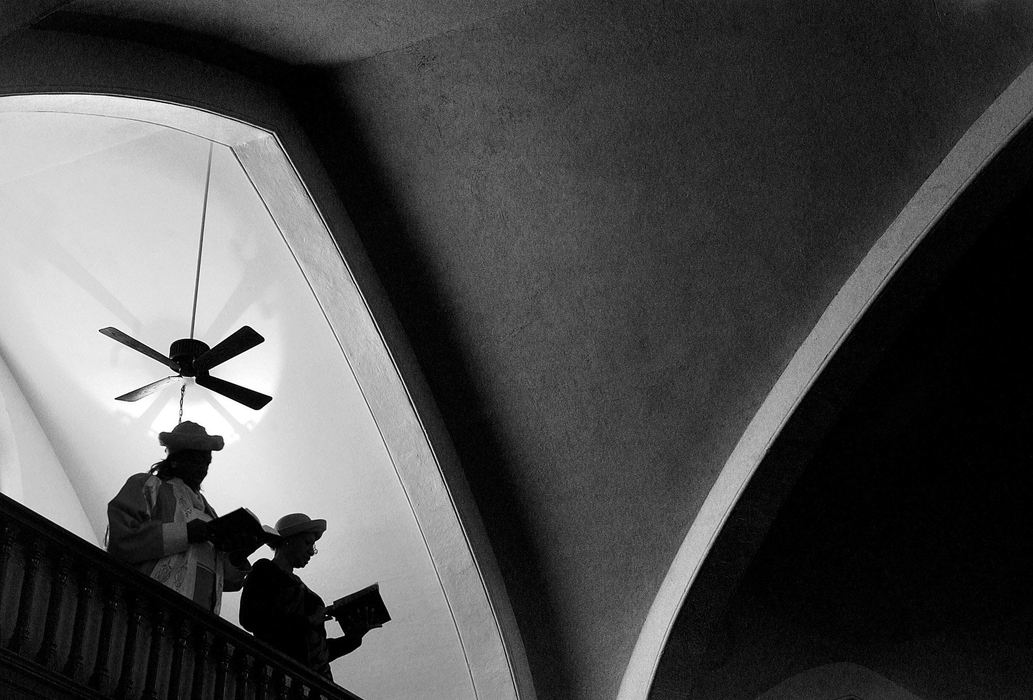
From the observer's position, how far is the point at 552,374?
34.5 feet

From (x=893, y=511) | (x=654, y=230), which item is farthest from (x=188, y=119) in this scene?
(x=893, y=511)

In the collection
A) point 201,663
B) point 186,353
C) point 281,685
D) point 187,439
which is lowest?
point 201,663

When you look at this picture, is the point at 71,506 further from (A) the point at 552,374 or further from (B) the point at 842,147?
(B) the point at 842,147

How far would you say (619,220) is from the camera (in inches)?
386

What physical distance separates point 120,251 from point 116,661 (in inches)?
249

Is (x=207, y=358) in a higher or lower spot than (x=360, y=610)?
higher

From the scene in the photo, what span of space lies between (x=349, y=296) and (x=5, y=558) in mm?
5192

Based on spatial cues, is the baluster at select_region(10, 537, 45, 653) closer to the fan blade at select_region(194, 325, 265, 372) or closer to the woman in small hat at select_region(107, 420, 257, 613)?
the woman in small hat at select_region(107, 420, 257, 613)

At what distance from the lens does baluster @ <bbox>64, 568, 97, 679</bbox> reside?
5321 millimetres

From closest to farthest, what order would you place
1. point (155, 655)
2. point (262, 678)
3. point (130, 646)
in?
point (130, 646) → point (155, 655) → point (262, 678)

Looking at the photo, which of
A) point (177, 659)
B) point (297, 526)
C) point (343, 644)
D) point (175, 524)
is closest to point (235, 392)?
point (297, 526)

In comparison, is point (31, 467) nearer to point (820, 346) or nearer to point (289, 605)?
point (289, 605)

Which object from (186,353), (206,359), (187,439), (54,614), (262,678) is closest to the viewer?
(54,614)

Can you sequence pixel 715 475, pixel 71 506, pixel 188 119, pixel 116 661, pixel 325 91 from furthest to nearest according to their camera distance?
pixel 71 506
pixel 715 475
pixel 325 91
pixel 188 119
pixel 116 661
